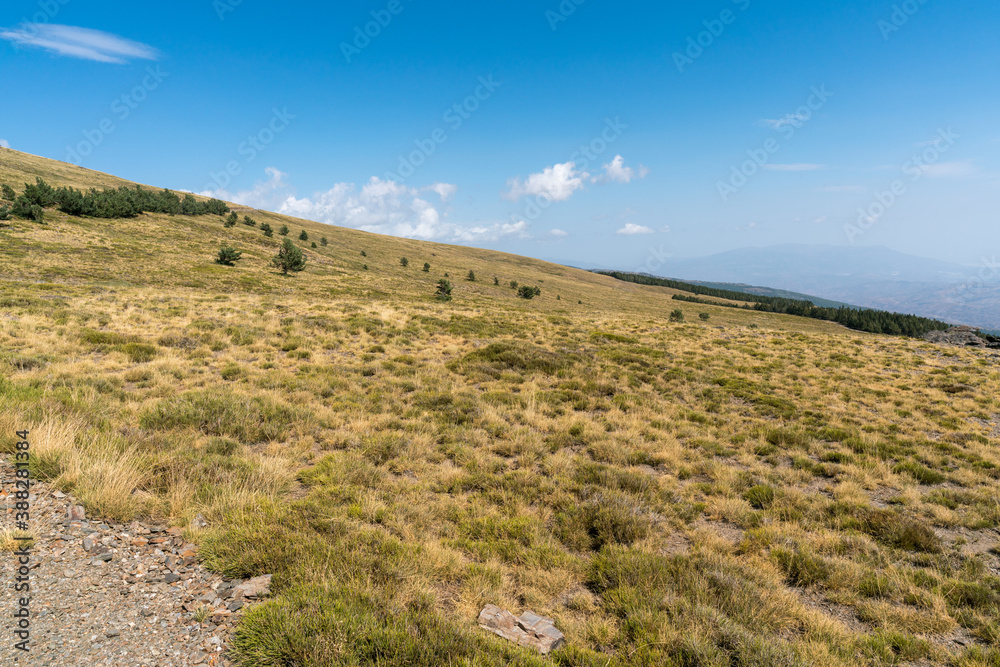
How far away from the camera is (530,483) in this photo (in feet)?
26.5

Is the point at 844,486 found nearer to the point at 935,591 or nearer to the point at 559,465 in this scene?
the point at 935,591

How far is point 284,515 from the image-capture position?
5707mm

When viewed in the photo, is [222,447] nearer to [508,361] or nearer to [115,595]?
[115,595]

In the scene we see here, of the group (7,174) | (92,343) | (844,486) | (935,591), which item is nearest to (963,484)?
(844,486)

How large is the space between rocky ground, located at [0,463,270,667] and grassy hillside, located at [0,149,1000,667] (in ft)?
0.96

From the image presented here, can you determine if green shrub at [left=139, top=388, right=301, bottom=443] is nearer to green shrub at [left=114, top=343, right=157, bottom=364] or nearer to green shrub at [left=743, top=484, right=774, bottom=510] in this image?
green shrub at [left=114, top=343, right=157, bottom=364]

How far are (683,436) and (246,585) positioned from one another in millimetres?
10487

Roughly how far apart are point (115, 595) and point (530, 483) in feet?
19.9

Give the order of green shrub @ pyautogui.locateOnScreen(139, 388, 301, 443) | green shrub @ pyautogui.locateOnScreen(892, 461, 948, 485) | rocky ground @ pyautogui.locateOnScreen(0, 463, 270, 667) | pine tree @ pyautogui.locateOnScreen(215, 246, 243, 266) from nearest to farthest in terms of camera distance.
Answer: rocky ground @ pyautogui.locateOnScreen(0, 463, 270, 667), green shrub @ pyautogui.locateOnScreen(139, 388, 301, 443), green shrub @ pyautogui.locateOnScreen(892, 461, 948, 485), pine tree @ pyautogui.locateOnScreen(215, 246, 243, 266)

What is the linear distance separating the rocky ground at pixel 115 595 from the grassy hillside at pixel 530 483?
0.29m

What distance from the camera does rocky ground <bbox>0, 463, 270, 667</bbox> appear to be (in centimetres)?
339

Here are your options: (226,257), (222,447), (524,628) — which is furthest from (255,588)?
(226,257)

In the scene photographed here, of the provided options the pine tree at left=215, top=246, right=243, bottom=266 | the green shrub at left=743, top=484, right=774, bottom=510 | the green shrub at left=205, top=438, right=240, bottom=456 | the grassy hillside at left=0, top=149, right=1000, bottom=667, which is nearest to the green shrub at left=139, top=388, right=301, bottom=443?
the grassy hillside at left=0, top=149, right=1000, bottom=667

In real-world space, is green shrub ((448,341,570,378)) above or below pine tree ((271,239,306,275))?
below
